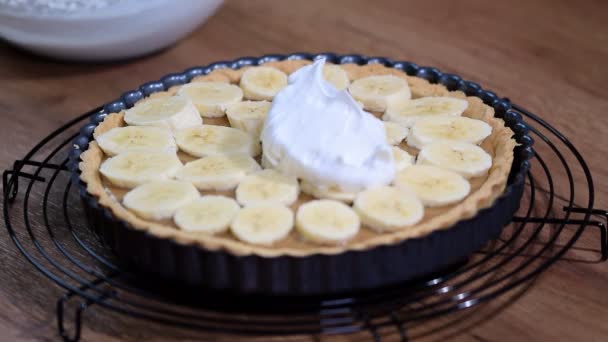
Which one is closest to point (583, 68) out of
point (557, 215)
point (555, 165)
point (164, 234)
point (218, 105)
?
point (555, 165)

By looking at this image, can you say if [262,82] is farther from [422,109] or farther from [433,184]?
[433,184]

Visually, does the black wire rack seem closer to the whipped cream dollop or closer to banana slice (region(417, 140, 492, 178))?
banana slice (region(417, 140, 492, 178))

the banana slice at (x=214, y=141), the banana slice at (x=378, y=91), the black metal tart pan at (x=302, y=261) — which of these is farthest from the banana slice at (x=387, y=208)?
the banana slice at (x=378, y=91)

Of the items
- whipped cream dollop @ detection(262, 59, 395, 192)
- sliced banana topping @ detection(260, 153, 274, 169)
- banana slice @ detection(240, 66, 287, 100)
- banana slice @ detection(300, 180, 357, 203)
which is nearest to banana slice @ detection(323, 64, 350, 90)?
banana slice @ detection(240, 66, 287, 100)

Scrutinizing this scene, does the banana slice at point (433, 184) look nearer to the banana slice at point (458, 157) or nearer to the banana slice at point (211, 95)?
the banana slice at point (458, 157)

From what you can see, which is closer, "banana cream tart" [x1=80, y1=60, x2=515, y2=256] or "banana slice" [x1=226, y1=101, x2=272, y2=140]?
"banana cream tart" [x1=80, y1=60, x2=515, y2=256]

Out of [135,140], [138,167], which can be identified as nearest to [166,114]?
[135,140]

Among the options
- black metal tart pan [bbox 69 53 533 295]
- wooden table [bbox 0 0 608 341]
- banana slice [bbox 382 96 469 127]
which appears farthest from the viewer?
banana slice [bbox 382 96 469 127]

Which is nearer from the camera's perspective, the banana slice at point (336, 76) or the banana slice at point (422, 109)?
the banana slice at point (422, 109)
